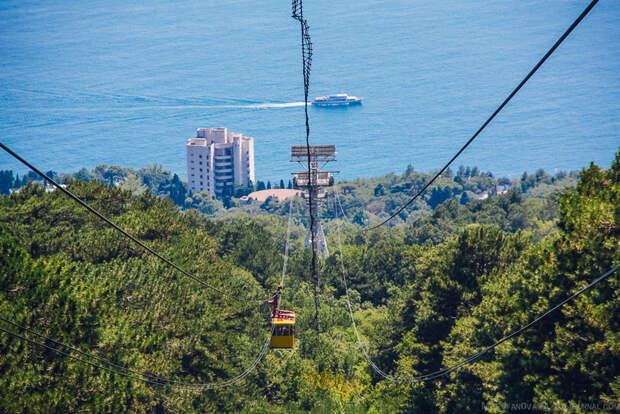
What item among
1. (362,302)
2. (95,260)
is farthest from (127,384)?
(362,302)

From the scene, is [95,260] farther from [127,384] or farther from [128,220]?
[127,384]

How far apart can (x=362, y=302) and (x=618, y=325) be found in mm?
47219

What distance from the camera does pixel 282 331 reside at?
902 inches

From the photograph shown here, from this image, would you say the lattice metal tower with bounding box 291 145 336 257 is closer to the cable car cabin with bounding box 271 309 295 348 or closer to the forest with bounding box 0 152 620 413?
the forest with bounding box 0 152 620 413

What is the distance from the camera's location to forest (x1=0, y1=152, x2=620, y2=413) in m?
20.5

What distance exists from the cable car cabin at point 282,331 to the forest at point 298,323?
5773 mm

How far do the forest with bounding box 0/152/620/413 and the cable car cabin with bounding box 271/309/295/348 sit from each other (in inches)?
227

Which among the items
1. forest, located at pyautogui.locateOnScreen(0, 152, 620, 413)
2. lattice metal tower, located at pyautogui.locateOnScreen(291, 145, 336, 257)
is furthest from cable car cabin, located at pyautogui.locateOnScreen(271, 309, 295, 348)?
lattice metal tower, located at pyautogui.locateOnScreen(291, 145, 336, 257)

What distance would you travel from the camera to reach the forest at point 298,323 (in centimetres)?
2052

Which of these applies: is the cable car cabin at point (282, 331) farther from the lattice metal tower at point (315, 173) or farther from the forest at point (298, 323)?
the lattice metal tower at point (315, 173)

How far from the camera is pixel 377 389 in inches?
1391

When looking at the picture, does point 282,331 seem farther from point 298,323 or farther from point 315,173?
point 315,173

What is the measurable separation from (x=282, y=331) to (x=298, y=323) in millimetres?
25773

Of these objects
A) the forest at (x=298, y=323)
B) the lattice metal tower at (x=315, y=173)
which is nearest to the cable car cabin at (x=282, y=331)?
the forest at (x=298, y=323)
